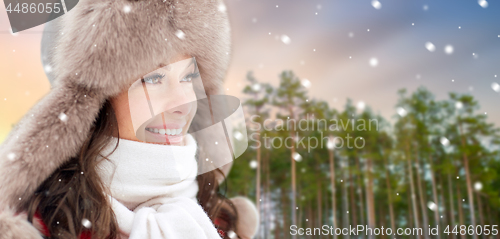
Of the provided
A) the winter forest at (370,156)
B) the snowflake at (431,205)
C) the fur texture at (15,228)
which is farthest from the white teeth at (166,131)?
the snowflake at (431,205)

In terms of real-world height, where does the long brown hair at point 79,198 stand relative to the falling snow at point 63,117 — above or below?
below

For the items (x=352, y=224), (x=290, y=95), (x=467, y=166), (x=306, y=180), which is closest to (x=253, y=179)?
(x=306, y=180)

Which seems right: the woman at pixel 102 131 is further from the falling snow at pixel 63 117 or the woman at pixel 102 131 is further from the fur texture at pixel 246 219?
the fur texture at pixel 246 219

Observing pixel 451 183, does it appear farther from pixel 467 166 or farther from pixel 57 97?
pixel 57 97

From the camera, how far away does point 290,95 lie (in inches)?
531

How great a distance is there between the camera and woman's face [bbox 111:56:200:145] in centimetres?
143

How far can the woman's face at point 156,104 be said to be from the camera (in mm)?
1429

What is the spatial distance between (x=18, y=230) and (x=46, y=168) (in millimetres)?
266

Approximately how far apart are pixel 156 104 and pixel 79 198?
21.9 inches

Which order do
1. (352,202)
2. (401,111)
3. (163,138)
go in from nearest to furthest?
(163,138)
(401,111)
(352,202)

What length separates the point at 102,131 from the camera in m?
1.44

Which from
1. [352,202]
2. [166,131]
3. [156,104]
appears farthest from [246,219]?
[352,202]

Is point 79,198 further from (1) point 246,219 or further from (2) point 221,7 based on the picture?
(2) point 221,7

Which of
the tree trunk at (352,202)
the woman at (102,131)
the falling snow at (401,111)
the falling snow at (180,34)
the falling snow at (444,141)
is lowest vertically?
the tree trunk at (352,202)
